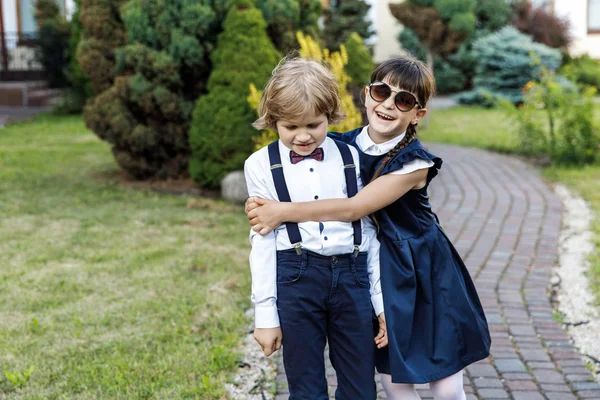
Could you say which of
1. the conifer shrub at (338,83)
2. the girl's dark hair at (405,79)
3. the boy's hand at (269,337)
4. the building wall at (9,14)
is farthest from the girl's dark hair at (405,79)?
the building wall at (9,14)

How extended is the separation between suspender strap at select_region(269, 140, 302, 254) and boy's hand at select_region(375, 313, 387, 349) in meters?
0.35

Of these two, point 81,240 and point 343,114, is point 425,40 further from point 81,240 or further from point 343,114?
point 343,114

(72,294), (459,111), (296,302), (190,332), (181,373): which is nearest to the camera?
(296,302)

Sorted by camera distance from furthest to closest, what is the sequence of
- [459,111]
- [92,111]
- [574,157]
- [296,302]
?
[459,111] → [574,157] → [92,111] → [296,302]

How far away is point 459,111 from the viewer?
1546 cm

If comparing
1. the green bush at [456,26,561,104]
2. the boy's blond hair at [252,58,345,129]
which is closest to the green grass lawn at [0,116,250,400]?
the boy's blond hair at [252,58,345,129]

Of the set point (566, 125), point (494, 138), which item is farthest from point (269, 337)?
point (494, 138)

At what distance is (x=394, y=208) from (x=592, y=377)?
175cm

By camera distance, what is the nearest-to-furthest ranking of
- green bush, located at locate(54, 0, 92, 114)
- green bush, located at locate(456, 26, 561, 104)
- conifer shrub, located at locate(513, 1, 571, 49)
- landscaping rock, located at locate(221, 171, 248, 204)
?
1. landscaping rock, located at locate(221, 171, 248, 204)
2. green bush, located at locate(54, 0, 92, 114)
3. green bush, located at locate(456, 26, 561, 104)
4. conifer shrub, located at locate(513, 1, 571, 49)

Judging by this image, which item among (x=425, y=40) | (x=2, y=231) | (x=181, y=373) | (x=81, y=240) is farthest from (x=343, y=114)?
(x=425, y=40)

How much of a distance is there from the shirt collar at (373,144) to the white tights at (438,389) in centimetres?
73

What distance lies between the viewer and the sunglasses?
7.46 ft

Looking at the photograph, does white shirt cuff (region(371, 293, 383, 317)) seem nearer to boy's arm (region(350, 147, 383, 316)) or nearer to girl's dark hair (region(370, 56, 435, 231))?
boy's arm (region(350, 147, 383, 316))

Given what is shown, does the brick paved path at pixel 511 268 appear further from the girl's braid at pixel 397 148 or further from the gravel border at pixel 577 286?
the girl's braid at pixel 397 148
